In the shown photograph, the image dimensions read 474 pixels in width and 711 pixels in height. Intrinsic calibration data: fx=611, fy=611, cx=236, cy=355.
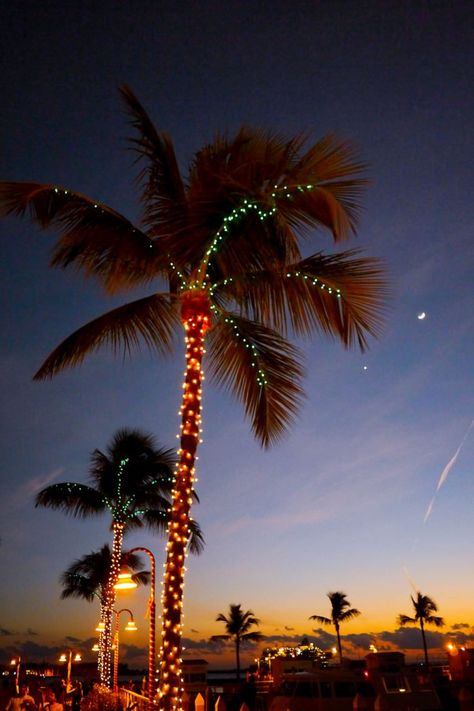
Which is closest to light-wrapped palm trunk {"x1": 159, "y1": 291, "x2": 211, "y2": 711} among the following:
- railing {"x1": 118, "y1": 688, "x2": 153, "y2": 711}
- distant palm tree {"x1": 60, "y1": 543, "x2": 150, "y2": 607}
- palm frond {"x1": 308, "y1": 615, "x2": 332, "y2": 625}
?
railing {"x1": 118, "y1": 688, "x2": 153, "y2": 711}

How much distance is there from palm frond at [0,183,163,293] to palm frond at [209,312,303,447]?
1.55 metres

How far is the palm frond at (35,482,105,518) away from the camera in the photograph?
2119 centimetres

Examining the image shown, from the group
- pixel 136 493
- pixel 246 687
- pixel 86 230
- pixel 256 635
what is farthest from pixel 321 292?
pixel 256 635

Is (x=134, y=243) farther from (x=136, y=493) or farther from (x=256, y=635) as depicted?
(x=256, y=635)

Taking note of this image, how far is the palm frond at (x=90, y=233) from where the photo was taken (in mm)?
8711

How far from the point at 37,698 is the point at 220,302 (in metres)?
18.5

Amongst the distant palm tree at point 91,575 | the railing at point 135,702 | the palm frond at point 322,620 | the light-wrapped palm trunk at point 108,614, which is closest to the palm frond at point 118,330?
the railing at point 135,702

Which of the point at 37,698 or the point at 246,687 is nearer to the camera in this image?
the point at 37,698

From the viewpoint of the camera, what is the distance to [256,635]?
66.4 meters

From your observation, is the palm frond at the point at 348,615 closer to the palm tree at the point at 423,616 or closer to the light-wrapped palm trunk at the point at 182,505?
the palm tree at the point at 423,616

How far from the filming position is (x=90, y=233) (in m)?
8.73

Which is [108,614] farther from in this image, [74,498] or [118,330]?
[118,330]

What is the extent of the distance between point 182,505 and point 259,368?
116 inches

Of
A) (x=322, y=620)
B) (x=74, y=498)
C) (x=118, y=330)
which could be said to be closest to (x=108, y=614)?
A: (x=74, y=498)
